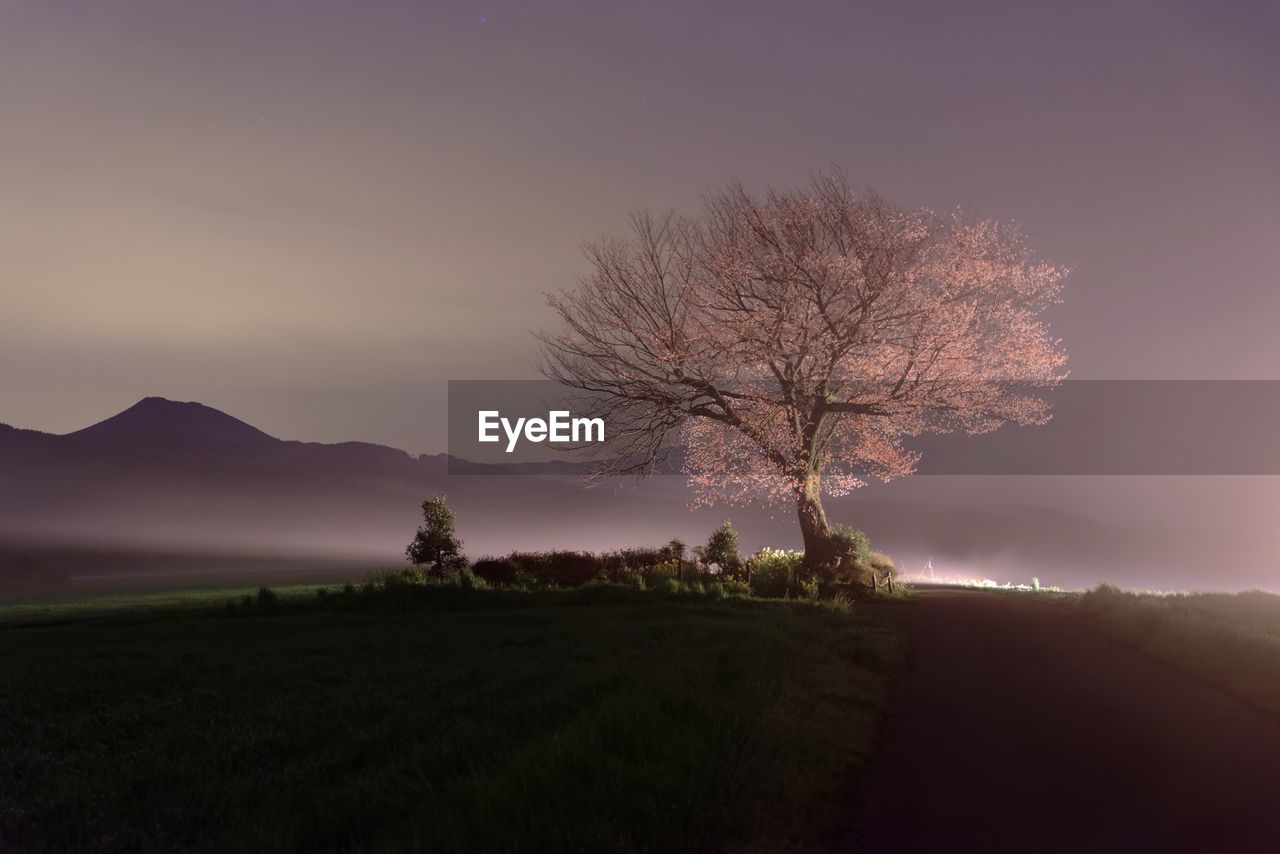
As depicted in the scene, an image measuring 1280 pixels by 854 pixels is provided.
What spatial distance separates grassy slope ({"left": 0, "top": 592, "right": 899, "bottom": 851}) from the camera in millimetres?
6723

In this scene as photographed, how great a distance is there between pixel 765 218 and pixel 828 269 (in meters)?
3.08

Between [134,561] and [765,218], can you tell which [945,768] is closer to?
[765,218]

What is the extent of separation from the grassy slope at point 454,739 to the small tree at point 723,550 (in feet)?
42.5

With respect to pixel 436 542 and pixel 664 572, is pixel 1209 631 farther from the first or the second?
pixel 436 542

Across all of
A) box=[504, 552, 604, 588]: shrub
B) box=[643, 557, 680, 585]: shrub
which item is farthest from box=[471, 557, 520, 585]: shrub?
box=[643, 557, 680, 585]: shrub

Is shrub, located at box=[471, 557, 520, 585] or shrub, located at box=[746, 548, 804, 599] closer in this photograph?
shrub, located at box=[746, 548, 804, 599]

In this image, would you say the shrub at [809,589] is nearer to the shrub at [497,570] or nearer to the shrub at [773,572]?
the shrub at [773,572]

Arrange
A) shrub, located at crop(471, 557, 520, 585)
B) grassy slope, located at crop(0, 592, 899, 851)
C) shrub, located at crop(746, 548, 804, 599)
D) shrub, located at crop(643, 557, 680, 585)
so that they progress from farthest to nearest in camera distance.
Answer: shrub, located at crop(471, 557, 520, 585)
shrub, located at crop(643, 557, 680, 585)
shrub, located at crop(746, 548, 804, 599)
grassy slope, located at crop(0, 592, 899, 851)

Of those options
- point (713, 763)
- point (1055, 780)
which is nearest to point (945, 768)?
point (1055, 780)

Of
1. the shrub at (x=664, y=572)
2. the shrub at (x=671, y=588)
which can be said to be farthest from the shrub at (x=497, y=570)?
the shrub at (x=671, y=588)

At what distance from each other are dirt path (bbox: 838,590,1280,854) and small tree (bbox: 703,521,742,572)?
1845 centimetres

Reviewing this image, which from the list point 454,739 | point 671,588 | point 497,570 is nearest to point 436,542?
point 497,570

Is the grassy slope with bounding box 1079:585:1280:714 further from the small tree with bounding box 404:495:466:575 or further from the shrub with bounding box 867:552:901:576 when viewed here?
the small tree with bounding box 404:495:466:575

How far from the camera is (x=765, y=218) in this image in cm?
3058
